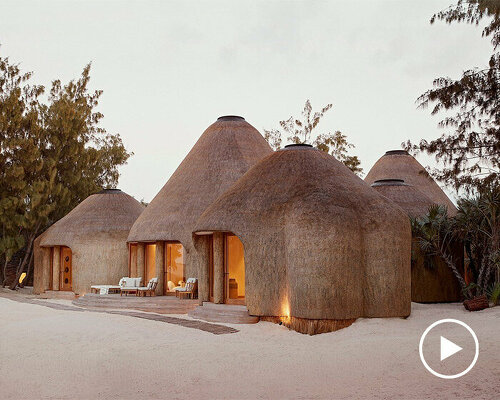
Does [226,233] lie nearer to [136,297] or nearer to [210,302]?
[210,302]

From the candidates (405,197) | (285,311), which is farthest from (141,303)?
(405,197)

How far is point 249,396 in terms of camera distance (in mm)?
8609

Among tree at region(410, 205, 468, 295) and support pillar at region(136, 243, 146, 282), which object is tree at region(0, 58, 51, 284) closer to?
support pillar at region(136, 243, 146, 282)

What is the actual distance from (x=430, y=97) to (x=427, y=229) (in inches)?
192

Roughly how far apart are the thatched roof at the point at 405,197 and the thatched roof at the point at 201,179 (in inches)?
204

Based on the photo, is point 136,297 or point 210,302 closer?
point 210,302

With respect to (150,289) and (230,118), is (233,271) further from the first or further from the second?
(230,118)

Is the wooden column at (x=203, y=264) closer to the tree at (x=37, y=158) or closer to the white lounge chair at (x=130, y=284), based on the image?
the white lounge chair at (x=130, y=284)

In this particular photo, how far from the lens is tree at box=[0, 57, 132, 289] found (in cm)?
2923

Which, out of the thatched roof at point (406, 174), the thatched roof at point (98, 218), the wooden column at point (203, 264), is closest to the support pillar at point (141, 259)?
the thatched roof at point (98, 218)

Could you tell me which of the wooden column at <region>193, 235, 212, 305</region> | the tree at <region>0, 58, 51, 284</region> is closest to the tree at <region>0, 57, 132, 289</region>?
the tree at <region>0, 58, 51, 284</region>

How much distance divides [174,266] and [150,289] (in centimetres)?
137

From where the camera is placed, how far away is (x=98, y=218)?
26031 millimetres

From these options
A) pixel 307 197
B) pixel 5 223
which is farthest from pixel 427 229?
pixel 5 223
